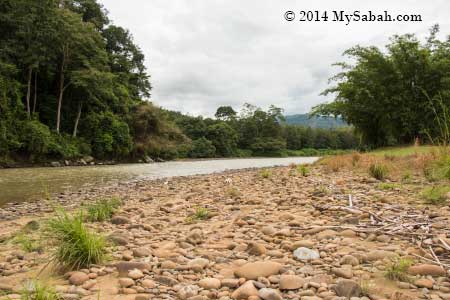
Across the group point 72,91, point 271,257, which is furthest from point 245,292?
point 72,91

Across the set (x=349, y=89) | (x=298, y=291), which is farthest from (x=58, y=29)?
(x=298, y=291)

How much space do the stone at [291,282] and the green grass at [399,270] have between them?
52cm

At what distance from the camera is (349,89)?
17.2 metres

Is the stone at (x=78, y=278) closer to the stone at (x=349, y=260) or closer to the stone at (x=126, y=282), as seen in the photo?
the stone at (x=126, y=282)

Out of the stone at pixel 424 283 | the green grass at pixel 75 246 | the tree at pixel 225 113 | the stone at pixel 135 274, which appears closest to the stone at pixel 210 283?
the stone at pixel 135 274

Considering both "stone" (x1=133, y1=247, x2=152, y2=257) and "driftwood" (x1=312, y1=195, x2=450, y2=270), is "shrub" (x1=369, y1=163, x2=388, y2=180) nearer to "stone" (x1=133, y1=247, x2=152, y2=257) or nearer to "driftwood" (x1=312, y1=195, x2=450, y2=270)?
"driftwood" (x1=312, y1=195, x2=450, y2=270)

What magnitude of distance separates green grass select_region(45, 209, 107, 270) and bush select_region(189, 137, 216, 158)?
48376mm

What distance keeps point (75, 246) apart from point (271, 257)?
4.92 feet

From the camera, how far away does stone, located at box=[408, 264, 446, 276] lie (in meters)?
2.02

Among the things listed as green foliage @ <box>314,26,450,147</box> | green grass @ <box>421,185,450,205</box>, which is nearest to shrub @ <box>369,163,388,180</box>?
green grass @ <box>421,185,450,205</box>

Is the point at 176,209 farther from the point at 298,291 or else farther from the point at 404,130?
the point at 404,130

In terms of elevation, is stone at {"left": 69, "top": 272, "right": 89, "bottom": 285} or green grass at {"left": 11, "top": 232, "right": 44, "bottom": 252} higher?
stone at {"left": 69, "top": 272, "right": 89, "bottom": 285}

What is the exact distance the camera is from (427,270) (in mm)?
2035

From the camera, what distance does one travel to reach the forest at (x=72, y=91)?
2259 centimetres
